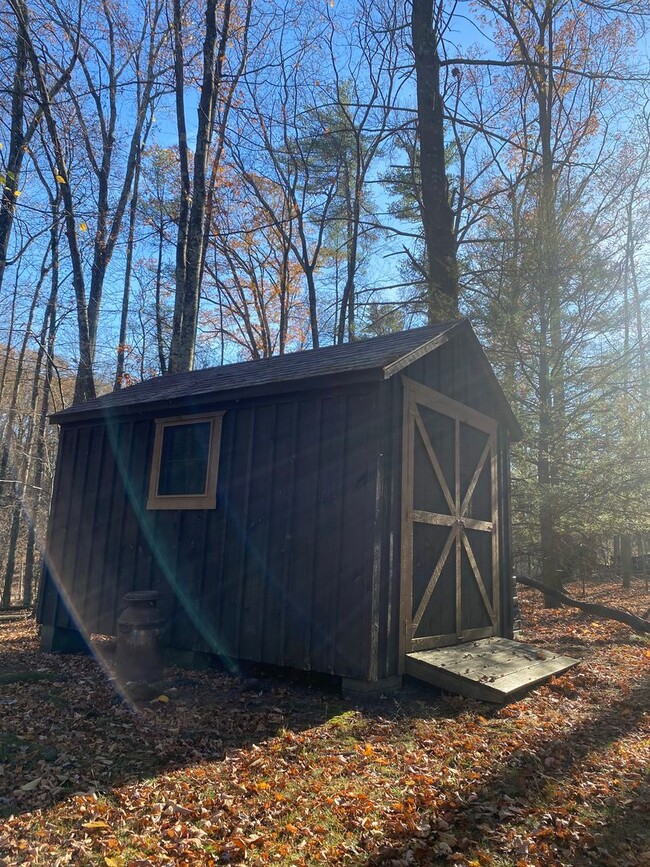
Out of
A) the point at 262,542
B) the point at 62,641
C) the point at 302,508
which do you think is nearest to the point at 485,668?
the point at 302,508

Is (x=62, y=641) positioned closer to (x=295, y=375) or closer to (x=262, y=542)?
(x=262, y=542)

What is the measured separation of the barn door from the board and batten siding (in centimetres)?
66

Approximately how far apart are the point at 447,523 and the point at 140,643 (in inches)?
146

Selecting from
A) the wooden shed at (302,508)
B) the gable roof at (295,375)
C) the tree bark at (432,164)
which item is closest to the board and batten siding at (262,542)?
the wooden shed at (302,508)

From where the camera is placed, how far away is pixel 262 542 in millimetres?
6766

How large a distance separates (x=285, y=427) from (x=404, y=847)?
430cm

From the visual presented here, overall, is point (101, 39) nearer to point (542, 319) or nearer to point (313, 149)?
point (313, 149)

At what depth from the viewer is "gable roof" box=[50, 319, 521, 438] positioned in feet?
20.8

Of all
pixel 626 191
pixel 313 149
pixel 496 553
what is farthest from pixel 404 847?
pixel 313 149

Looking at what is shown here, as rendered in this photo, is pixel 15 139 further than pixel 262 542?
Yes

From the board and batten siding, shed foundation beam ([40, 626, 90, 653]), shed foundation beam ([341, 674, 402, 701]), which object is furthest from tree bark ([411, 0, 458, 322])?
shed foundation beam ([40, 626, 90, 653])

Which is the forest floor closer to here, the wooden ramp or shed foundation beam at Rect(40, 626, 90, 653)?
the wooden ramp

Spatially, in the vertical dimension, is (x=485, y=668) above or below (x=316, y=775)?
above

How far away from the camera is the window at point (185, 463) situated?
7.40 m
